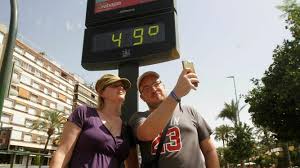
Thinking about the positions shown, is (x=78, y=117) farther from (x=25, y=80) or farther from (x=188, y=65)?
(x=25, y=80)

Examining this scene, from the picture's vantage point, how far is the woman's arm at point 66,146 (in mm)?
2088

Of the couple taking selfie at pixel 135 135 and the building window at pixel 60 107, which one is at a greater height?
the building window at pixel 60 107

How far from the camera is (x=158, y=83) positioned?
8.09 feet

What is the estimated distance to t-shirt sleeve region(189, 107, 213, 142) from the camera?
2.43 metres

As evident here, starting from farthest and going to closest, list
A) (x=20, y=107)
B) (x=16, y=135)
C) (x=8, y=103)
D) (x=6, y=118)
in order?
1. (x=20, y=107)
2. (x=16, y=135)
3. (x=8, y=103)
4. (x=6, y=118)

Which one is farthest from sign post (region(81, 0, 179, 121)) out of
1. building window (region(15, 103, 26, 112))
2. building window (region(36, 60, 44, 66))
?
building window (region(36, 60, 44, 66))

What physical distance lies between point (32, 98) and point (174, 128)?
48366 mm

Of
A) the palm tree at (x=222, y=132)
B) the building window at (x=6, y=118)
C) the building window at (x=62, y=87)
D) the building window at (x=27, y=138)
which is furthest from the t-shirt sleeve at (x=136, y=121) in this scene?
the palm tree at (x=222, y=132)

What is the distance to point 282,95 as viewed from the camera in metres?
16.5

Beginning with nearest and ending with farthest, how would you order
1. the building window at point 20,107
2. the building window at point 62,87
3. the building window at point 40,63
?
the building window at point 20,107
the building window at point 40,63
the building window at point 62,87

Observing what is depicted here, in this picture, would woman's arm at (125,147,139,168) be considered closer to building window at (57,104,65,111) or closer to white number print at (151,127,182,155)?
white number print at (151,127,182,155)

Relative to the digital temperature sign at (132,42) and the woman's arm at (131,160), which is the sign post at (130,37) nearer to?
the digital temperature sign at (132,42)

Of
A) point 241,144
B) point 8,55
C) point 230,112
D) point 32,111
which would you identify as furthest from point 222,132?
point 8,55

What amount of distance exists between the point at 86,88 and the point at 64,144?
6580cm
